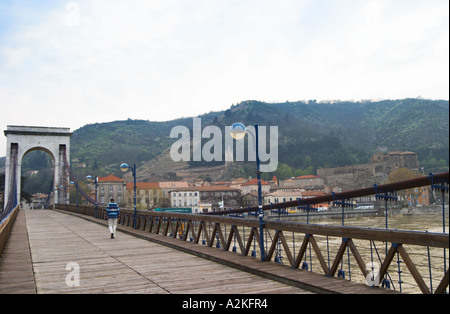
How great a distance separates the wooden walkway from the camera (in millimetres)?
5621

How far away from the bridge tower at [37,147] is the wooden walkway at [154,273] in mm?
49542

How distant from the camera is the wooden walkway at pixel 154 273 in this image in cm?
562

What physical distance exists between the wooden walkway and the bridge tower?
49.5 meters

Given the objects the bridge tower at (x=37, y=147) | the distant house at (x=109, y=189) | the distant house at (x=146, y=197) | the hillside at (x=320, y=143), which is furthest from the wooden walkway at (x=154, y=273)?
the distant house at (x=109, y=189)

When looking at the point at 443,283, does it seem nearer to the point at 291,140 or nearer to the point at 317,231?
the point at 317,231

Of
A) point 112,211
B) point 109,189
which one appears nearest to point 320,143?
point 109,189

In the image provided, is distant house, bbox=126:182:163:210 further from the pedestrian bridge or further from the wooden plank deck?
the pedestrian bridge

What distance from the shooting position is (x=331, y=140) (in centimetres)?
8669

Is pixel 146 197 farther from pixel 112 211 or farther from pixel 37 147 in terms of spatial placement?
pixel 112 211

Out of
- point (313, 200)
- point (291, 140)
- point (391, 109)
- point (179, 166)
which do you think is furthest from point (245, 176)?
point (313, 200)

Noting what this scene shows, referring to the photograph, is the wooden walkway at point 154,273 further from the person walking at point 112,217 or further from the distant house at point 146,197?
the distant house at point 146,197

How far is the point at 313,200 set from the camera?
1053 centimetres

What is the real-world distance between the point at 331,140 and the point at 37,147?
56125mm
